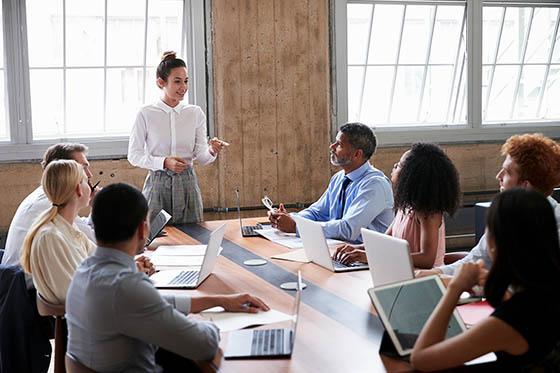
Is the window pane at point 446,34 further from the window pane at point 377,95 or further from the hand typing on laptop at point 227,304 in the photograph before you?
the hand typing on laptop at point 227,304

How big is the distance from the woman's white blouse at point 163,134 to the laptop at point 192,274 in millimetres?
1561

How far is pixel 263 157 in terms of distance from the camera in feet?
19.5

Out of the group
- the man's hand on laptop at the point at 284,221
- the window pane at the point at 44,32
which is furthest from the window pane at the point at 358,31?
the man's hand on laptop at the point at 284,221

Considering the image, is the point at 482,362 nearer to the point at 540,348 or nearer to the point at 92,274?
the point at 540,348

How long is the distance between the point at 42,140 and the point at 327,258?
3146 mm

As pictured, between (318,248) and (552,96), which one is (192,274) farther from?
(552,96)

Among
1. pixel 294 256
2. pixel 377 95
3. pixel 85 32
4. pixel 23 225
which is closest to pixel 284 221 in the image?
pixel 294 256

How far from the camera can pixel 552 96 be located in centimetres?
719

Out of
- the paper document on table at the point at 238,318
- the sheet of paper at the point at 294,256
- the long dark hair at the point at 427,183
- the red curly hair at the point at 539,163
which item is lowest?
the sheet of paper at the point at 294,256

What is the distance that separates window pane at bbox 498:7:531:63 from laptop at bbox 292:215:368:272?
4214 millimetres

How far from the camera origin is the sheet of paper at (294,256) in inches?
135

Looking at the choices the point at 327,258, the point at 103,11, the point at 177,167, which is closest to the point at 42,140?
the point at 103,11

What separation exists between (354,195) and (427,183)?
3.13 feet

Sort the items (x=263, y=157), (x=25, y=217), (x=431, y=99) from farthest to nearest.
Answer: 1. (x=431, y=99)
2. (x=263, y=157)
3. (x=25, y=217)
